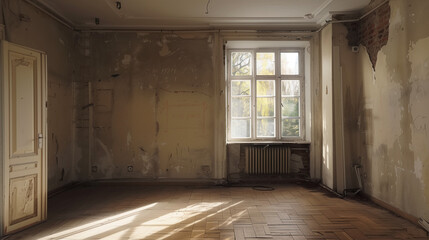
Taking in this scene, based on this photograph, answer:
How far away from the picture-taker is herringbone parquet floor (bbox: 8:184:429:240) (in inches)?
115

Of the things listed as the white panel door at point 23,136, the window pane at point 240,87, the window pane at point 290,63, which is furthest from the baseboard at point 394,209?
the white panel door at point 23,136

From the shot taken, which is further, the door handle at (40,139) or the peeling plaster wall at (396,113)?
the door handle at (40,139)

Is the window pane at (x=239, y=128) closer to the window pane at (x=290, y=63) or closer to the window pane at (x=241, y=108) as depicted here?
the window pane at (x=241, y=108)

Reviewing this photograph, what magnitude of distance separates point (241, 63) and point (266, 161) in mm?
2033

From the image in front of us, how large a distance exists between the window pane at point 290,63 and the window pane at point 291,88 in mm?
211

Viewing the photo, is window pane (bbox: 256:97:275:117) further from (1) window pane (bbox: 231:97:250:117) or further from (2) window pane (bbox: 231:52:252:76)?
(2) window pane (bbox: 231:52:252:76)

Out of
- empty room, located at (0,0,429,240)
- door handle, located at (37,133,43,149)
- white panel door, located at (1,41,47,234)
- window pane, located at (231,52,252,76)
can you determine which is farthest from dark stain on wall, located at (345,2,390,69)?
door handle, located at (37,133,43,149)

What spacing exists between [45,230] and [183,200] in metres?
1.82

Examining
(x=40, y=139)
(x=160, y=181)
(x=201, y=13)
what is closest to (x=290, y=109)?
(x=201, y=13)

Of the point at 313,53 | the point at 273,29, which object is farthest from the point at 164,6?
the point at 313,53

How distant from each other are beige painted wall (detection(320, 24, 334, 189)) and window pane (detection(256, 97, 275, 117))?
0.99 metres

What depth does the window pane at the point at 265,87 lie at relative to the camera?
5.59 m

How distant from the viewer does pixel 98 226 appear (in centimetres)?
316

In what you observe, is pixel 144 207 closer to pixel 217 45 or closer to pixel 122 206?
pixel 122 206
